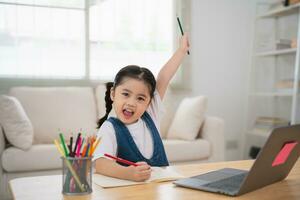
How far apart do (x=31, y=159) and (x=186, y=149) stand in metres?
1.12

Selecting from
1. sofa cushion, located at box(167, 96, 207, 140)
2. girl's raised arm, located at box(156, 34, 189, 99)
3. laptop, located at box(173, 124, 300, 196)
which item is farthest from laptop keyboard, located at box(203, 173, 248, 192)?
sofa cushion, located at box(167, 96, 207, 140)

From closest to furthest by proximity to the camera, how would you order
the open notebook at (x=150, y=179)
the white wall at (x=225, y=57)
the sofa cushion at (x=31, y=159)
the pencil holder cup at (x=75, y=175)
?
the pencil holder cup at (x=75, y=175), the open notebook at (x=150, y=179), the sofa cushion at (x=31, y=159), the white wall at (x=225, y=57)

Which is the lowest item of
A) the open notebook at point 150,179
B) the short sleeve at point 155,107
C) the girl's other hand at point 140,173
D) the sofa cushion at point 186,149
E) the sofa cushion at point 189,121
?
the sofa cushion at point 186,149

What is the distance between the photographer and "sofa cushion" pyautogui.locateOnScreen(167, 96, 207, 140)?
3.06 meters

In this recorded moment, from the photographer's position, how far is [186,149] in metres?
2.93

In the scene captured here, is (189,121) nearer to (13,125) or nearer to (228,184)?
(13,125)

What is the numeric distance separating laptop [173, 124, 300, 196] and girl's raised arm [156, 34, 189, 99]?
417 millimetres

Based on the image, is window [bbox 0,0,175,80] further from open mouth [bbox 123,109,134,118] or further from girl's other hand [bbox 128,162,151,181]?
girl's other hand [bbox 128,162,151,181]

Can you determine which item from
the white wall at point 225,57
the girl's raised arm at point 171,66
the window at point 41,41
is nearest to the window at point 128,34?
the window at point 41,41

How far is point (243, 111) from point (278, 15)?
1064mm

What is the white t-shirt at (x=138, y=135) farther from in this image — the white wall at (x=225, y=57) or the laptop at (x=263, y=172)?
the white wall at (x=225, y=57)

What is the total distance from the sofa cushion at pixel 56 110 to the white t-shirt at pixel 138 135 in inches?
66.1

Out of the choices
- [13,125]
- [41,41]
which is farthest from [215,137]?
[41,41]

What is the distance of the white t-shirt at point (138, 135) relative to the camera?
Result: 45.3 inches
